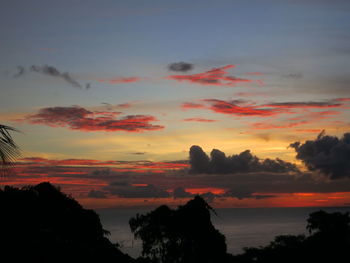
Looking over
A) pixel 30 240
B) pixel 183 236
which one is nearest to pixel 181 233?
pixel 183 236

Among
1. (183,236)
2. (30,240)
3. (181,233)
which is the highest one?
(30,240)

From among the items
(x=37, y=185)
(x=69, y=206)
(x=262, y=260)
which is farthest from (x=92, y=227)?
(x=262, y=260)

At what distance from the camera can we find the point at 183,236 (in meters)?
49.5

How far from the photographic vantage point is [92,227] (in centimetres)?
4759

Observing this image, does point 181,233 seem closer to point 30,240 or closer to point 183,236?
point 183,236

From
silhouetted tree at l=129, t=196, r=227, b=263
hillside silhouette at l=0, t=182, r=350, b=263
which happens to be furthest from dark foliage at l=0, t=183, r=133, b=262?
silhouetted tree at l=129, t=196, r=227, b=263

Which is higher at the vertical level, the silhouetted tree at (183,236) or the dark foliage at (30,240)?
the dark foliage at (30,240)

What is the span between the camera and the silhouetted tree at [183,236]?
48.0m

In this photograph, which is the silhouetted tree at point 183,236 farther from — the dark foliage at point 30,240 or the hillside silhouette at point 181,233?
the dark foliage at point 30,240

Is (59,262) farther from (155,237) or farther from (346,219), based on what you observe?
(346,219)

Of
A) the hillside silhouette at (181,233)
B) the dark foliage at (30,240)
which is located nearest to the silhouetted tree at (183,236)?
the hillside silhouette at (181,233)

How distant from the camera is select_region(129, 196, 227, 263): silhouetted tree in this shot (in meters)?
48.0

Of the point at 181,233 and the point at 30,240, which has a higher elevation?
the point at 30,240

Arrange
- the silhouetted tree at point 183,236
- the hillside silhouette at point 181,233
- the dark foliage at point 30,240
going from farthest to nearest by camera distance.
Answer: the silhouetted tree at point 183,236
the hillside silhouette at point 181,233
the dark foliage at point 30,240
